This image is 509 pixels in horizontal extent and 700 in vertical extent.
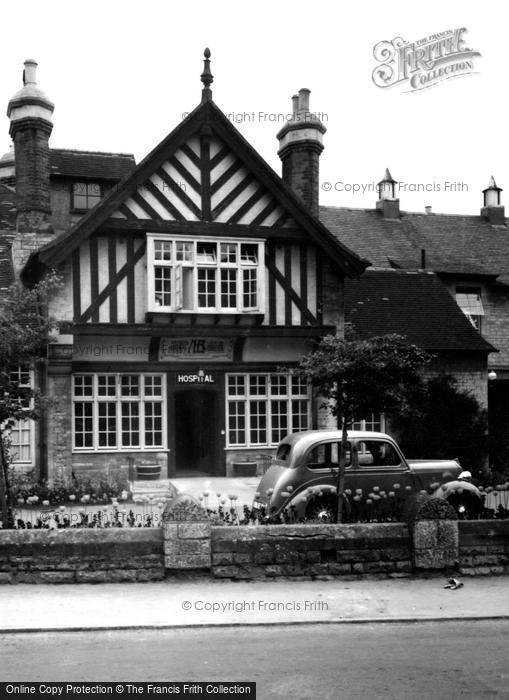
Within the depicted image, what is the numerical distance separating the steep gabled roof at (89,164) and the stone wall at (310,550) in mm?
15497

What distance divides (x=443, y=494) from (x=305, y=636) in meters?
4.88

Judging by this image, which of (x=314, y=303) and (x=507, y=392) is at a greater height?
(x=314, y=303)

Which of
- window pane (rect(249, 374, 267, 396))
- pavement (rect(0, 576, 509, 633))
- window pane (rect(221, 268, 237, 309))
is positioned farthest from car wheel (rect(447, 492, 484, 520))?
window pane (rect(221, 268, 237, 309))

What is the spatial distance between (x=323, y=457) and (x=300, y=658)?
19.2 feet

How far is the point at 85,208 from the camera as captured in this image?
75.5 ft

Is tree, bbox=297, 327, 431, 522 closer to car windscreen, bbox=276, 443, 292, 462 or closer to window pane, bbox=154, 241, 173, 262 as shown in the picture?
car windscreen, bbox=276, 443, 292, 462

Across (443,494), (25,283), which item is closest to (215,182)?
(25,283)

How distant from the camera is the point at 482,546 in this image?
975 cm

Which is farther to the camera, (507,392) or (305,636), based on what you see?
(507,392)

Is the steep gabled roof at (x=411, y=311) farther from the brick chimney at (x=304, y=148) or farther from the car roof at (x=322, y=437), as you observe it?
the car roof at (x=322, y=437)

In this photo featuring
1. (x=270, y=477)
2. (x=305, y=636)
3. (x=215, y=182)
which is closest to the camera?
(x=305, y=636)

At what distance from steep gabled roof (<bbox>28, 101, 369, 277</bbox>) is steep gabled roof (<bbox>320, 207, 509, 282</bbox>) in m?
6.95

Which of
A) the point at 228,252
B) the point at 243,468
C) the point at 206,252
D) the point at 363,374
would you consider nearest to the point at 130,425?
the point at 243,468

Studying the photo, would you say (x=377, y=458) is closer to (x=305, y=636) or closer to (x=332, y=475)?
(x=332, y=475)
